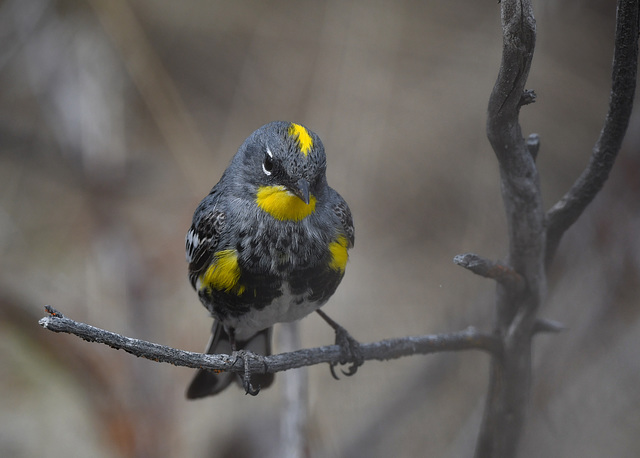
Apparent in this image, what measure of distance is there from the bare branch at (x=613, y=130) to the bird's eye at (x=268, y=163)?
1011 millimetres

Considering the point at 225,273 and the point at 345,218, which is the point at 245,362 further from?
the point at 345,218

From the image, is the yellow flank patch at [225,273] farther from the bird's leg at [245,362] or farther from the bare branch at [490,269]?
the bare branch at [490,269]

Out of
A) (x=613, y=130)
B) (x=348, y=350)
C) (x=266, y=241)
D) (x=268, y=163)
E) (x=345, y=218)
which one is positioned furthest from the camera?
(x=348, y=350)

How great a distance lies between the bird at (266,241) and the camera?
2254 millimetres

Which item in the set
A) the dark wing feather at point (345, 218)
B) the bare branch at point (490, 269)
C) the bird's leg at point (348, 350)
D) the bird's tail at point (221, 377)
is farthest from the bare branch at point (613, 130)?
the bird's tail at point (221, 377)

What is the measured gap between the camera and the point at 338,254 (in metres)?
2.41

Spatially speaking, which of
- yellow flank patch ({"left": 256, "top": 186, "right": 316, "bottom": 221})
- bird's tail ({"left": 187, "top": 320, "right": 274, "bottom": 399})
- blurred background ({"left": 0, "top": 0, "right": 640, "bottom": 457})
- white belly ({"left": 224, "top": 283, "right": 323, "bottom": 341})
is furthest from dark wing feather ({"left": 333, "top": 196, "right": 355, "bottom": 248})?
blurred background ({"left": 0, "top": 0, "right": 640, "bottom": 457})

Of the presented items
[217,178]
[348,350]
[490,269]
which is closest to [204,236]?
[348,350]

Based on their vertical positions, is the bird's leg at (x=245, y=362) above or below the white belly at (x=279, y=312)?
below

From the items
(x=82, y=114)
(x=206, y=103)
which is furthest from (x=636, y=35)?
(x=82, y=114)

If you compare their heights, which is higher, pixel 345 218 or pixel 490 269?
pixel 345 218

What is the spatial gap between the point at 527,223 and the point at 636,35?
693mm

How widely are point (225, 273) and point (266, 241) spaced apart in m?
0.19

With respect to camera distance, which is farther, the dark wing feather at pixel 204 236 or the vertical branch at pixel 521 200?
the dark wing feather at pixel 204 236
